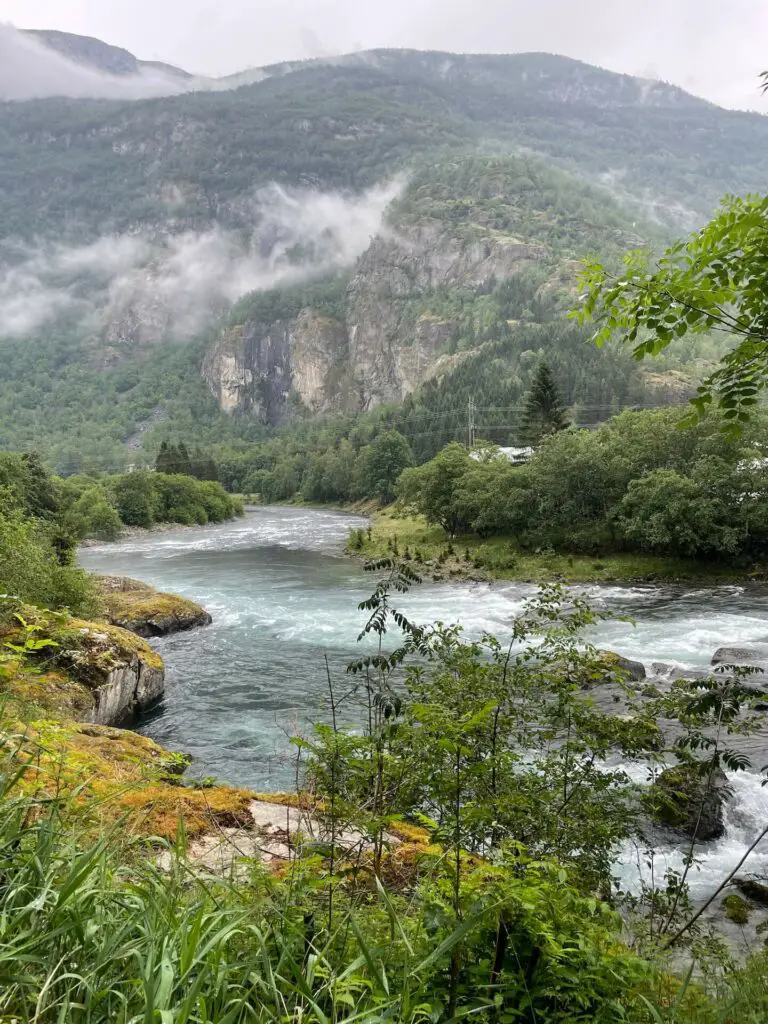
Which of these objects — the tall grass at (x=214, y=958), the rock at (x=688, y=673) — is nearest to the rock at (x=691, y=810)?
the tall grass at (x=214, y=958)

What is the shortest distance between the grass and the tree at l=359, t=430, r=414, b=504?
47.1m

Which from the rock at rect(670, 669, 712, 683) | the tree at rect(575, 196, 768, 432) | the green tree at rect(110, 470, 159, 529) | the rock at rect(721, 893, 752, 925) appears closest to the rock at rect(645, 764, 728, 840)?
the rock at rect(721, 893, 752, 925)

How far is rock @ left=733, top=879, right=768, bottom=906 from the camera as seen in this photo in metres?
8.93

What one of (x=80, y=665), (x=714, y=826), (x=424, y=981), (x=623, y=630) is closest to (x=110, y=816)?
(x=424, y=981)

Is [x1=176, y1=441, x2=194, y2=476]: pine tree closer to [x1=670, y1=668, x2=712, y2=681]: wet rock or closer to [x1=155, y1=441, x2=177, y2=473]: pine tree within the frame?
[x1=155, y1=441, x2=177, y2=473]: pine tree

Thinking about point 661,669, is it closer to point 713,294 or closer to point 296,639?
point 296,639

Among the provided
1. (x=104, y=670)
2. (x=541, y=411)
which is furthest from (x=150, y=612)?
(x=541, y=411)

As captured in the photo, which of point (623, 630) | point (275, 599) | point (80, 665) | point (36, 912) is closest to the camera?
point (36, 912)

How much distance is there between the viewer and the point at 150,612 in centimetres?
2695

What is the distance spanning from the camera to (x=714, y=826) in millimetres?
10867

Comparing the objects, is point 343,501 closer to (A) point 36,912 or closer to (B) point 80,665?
(B) point 80,665

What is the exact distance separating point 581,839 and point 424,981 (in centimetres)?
364

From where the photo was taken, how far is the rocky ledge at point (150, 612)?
85.3 ft

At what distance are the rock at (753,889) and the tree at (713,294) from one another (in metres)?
8.52
